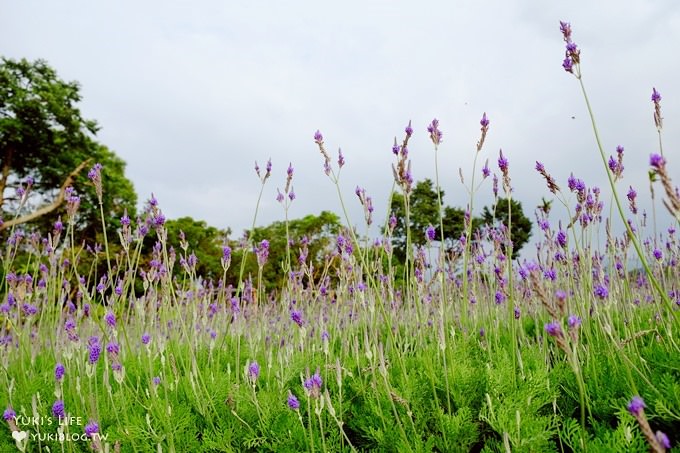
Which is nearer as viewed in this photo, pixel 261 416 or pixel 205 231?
pixel 261 416

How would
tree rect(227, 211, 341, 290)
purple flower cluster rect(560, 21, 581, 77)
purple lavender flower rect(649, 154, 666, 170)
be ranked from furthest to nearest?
tree rect(227, 211, 341, 290) → purple flower cluster rect(560, 21, 581, 77) → purple lavender flower rect(649, 154, 666, 170)

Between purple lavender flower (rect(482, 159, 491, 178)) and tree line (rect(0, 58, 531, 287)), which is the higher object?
tree line (rect(0, 58, 531, 287))

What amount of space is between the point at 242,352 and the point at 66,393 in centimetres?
125

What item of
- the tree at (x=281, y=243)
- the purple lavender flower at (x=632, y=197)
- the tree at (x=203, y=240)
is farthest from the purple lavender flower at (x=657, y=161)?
the tree at (x=203, y=240)

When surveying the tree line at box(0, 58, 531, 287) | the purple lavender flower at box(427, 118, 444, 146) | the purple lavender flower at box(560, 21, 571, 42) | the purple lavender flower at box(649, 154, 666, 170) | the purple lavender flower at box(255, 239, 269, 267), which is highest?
the tree line at box(0, 58, 531, 287)

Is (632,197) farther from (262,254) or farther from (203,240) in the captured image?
(203,240)

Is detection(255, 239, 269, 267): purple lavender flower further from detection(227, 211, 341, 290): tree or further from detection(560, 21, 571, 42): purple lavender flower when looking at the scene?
detection(227, 211, 341, 290): tree

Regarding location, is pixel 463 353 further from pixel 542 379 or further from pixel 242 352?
pixel 242 352

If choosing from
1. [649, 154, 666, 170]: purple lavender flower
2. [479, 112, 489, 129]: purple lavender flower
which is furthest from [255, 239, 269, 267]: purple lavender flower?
[649, 154, 666, 170]: purple lavender flower

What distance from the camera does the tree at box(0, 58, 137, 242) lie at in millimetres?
18188

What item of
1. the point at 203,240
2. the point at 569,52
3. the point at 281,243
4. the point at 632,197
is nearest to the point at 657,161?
the point at 569,52

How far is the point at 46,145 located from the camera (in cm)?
1898

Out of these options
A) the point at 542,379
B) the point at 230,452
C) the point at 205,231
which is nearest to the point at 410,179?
the point at 542,379

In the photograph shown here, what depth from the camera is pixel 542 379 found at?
1730 millimetres
